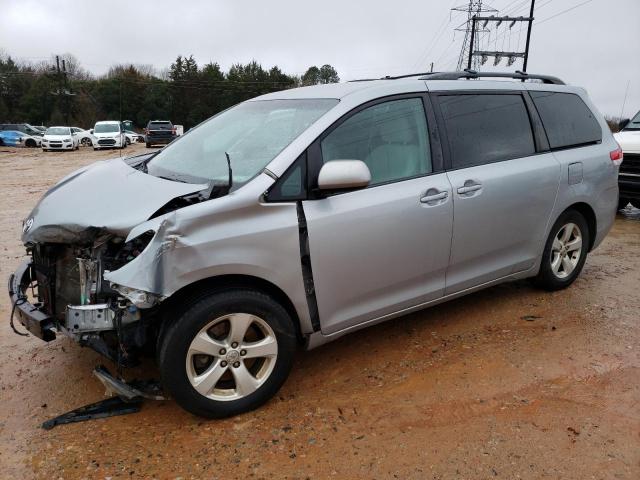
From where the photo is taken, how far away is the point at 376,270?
124 inches

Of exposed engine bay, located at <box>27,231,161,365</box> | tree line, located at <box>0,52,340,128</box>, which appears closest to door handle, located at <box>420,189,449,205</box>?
exposed engine bay, located at <box>27,231,161,365</box>

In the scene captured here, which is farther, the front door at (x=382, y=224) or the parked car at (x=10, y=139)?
the parked car at (x=10, y=139)

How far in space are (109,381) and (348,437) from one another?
1286mm

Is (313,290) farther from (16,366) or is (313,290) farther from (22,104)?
(22,104)

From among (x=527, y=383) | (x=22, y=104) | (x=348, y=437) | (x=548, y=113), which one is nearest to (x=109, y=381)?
(x=348, y=437)

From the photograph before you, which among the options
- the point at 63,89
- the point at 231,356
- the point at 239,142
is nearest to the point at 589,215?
the point at 239,142

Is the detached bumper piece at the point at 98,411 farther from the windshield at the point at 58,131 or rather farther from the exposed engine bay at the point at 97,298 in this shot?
the windshield at the point at 58,131

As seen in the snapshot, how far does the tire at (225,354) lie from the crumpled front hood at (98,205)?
57 centimetres

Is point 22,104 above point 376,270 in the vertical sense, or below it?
above

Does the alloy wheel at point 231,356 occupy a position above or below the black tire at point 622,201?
below

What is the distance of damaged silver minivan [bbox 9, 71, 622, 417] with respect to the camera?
8.61 ft

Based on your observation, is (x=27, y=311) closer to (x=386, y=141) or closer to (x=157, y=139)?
(x=386, y=141)

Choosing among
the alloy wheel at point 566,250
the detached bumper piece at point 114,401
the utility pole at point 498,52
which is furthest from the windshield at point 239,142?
the utility pole at point 498,52

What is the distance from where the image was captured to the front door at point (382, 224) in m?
2.96
